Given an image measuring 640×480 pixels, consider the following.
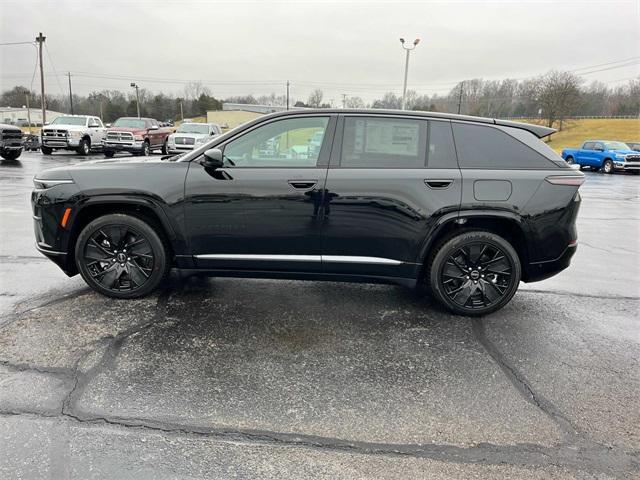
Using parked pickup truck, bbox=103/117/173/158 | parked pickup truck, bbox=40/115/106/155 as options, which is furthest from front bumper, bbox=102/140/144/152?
parked pickup truck, bbox=40/115/106/155

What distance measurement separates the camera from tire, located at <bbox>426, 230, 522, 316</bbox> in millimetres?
4109

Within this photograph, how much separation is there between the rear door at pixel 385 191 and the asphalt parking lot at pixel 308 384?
0.59 m

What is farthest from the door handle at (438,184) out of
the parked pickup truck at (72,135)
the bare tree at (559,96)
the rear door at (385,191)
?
the bare tree at (559,96)

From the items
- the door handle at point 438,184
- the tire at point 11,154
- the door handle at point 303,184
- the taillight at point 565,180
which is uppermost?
the taillight at point 565,180

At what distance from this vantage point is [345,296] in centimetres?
473

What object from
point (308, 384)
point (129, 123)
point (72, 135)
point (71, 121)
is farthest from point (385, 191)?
point (71, 121)

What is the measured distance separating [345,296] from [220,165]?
6.05 ft

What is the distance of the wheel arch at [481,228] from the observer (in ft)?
13.2

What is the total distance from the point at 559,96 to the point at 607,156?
33024mm

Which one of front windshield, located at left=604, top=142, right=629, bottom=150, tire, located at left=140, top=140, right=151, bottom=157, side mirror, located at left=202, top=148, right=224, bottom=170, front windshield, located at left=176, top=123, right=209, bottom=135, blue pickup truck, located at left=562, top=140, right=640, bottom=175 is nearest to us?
side mirror, located at left=202, top=148, right=224, bottom=170

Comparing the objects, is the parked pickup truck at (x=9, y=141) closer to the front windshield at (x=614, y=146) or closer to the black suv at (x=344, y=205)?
the black suv at (x=344, y=205)

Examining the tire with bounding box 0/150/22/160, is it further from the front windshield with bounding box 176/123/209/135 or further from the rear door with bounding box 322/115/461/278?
the rear door with bounding box 322/115/461/278

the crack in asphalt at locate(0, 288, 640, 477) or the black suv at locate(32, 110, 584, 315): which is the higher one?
the black suv at locate(32, 110, 584, 315)

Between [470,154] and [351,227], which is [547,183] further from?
[351,227]
